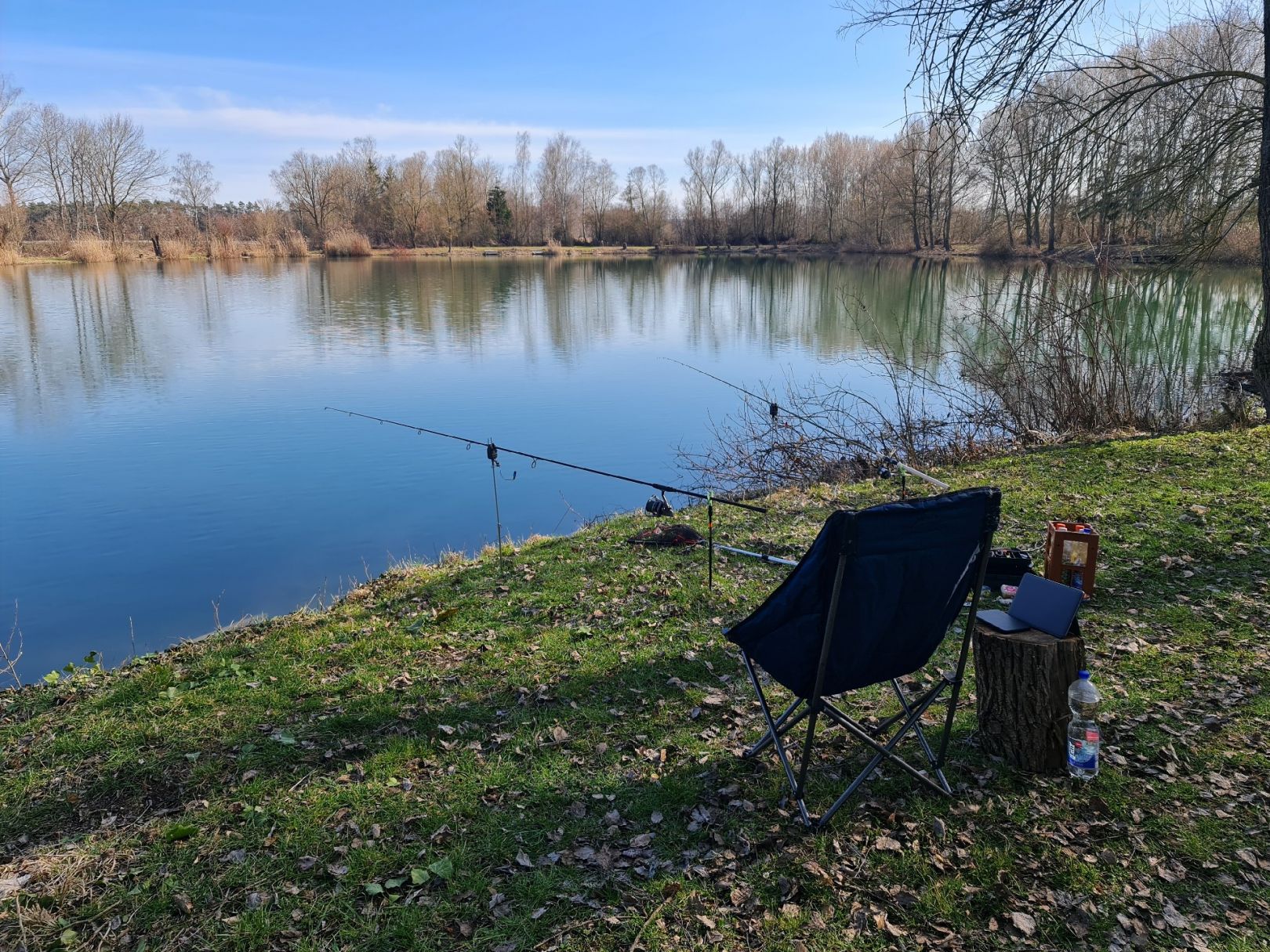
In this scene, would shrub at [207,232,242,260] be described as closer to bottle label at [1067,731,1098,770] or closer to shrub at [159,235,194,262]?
shrub at [159,235,194,262]

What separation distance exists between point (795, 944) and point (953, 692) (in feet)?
3.82

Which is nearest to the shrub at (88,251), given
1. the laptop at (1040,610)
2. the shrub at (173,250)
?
the shrub at (173,250)

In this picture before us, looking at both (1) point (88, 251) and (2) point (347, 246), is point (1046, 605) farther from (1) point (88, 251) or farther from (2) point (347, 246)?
(2) point (347, 246)

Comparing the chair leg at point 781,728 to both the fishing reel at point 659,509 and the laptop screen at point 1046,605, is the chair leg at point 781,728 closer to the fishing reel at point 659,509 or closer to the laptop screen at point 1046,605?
the laptop screen at point 1046,605

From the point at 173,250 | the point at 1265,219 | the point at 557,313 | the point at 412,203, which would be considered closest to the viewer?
the point at 1265,219

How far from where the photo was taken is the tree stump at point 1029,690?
3.23 meters

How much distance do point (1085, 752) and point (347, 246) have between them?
215 ft

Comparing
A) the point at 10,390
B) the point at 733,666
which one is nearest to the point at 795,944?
the point at 733,666

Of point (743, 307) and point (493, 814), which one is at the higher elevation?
point (743, 307)

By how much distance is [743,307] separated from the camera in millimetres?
30031

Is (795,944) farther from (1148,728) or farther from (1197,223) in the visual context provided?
(1197,223)

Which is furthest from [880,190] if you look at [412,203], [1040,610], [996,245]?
[1040,610]

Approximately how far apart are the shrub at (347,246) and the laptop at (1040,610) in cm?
6484

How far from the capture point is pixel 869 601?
9.32 feet
